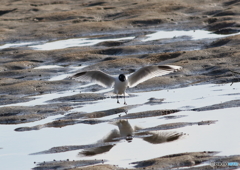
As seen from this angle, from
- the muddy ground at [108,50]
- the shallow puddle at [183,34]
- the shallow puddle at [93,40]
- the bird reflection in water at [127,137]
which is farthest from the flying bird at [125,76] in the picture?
the shallow puddle at [93,40]

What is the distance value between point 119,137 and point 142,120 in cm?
124

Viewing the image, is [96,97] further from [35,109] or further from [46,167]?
[46,167]

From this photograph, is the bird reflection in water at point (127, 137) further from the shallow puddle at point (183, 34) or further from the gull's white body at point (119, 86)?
the shallow puddle at point (183, 34)

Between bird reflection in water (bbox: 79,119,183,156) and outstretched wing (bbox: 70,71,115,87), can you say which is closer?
bird reflection in water (bbox: 79,119,183,156)

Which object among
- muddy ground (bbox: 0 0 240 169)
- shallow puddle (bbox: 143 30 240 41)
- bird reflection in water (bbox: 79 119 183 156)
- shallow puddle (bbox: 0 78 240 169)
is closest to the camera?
shallow puddle (bbox: 0 78 240 169)

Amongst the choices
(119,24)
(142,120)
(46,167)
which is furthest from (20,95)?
(119,24)

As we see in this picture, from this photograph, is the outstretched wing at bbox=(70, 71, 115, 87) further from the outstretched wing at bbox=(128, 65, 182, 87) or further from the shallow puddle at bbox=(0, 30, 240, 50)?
the shallow puddle at bbox=(0, 30, 240, 50)

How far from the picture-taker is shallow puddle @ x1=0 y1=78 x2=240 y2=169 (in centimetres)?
862

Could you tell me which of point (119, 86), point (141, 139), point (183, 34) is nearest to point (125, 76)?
point (119, 86)

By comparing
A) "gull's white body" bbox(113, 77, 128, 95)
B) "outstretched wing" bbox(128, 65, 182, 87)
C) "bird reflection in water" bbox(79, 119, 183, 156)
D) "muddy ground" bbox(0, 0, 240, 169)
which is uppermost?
"muddy ground" bbox(0, 0, 240, 169)

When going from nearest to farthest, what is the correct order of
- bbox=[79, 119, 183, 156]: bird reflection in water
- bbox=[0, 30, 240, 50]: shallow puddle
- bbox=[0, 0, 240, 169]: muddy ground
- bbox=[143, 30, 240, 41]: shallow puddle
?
1. bbox=[79, 119, 183, 156]: bird reflection in water
2. bbox=[0, 0, 240, 169]: muddy ground
3. bbox=[143, 30, 240, 41]: shallow puddle
4. bbox=[0, 30, 240, 50]: shallow puddle

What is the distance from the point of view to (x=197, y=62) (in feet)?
50.7

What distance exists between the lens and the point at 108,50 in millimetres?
18562

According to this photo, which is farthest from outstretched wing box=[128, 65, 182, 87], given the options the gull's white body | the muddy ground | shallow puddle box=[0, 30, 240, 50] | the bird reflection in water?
shallow puddle box=[0, 30, 240, 50]
